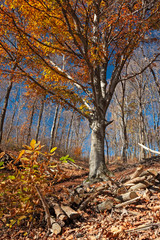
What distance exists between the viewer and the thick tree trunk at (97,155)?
15.1 feet

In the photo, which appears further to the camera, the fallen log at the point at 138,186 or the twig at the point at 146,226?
the fallen log at the point at 138,186

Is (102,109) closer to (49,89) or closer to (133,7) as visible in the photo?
(49,89)

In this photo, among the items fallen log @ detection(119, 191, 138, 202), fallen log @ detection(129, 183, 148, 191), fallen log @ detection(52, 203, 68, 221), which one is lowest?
fallen log @ detection(52, 203, 68, 221)

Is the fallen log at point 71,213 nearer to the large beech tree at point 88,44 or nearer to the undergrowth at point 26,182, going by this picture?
the undergrowth at point 26,182

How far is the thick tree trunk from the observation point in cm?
461

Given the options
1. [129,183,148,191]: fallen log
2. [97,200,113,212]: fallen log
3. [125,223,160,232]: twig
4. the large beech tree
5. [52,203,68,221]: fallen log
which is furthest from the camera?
the large beech tree

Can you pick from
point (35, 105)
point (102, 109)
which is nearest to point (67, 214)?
point (102, 109)

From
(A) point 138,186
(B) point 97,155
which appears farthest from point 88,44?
(A) point 138,186

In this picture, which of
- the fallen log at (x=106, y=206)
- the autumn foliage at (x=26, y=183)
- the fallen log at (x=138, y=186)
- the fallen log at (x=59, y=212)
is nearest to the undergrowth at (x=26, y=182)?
the autumn foliage at (x=26, y=183)

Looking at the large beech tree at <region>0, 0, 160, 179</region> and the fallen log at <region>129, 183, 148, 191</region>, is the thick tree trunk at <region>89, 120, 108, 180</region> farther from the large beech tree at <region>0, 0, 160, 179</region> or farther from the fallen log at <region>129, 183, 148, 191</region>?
the fallen log at <region>129, 183, 148, 191</region>

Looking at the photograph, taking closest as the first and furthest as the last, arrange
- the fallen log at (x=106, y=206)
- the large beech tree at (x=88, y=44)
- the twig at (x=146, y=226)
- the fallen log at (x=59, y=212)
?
1. the twig at (x=146, y=226)
2. the fallen log at (x=59, y=212)
3. the fallen log at (x=106, y=206)
4. the large beech tree at (x=88, y=44)

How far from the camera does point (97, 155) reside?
Result: 481 centimetres

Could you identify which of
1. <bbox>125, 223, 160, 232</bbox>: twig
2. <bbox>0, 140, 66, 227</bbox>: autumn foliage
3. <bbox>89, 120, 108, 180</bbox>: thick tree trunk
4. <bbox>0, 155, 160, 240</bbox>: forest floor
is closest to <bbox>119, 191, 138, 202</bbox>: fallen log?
<bbox>0, 155, 160, 240</bbox>: forest floor

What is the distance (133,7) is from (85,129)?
25.3m
